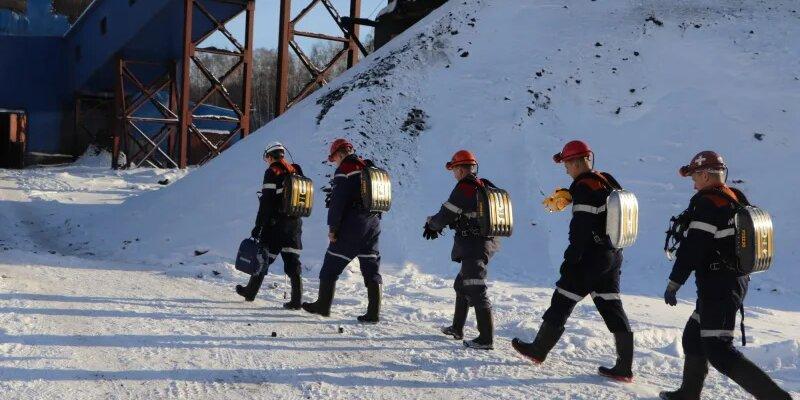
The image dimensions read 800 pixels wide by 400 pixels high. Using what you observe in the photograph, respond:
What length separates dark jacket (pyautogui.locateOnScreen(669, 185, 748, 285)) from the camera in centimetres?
478

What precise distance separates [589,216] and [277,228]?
12.5 feet

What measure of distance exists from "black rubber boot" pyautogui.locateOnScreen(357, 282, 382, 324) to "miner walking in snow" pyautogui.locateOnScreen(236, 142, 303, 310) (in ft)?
2.99

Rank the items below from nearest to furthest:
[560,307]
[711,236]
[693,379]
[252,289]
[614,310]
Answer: [711,236]
[693,379]
[614,310]
[560,307]
[252,289]

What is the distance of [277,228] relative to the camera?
7.95 m

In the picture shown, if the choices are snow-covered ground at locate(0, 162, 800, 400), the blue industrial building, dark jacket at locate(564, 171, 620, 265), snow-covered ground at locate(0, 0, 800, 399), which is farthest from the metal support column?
dark jacket at locate(564, 171, 620, 265)

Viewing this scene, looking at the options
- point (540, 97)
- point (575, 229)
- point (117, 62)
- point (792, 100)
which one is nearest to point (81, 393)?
point (575, 229)

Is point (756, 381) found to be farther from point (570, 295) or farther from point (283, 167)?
point (283, 167)

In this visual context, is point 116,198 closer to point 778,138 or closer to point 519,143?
point 519,143

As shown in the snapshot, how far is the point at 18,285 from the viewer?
27.1 feet

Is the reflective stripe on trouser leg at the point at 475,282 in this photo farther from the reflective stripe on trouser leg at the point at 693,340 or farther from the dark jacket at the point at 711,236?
the dark jacket at the point at 711,236

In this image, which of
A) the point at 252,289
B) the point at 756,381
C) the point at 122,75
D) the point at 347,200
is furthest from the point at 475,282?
the point at 122,75

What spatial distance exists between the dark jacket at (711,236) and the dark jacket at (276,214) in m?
4.42

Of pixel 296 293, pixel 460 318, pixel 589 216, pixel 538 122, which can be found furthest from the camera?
pixel 538 122

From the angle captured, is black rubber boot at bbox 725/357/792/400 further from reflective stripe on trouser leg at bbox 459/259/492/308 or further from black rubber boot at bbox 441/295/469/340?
black rubber boot at bbox 441/295/469/340
